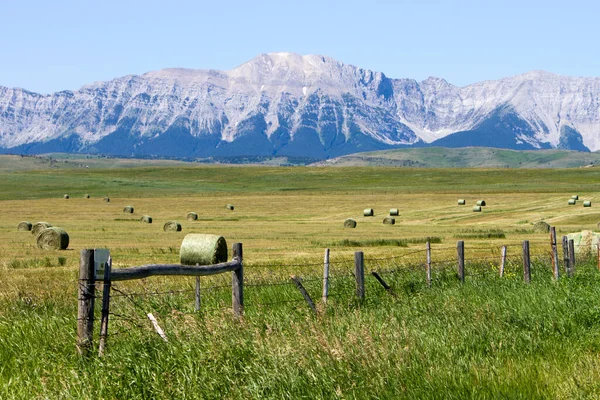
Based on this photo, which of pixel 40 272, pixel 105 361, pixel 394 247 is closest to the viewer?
pixel 105 361

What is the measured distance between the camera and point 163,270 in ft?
40.0

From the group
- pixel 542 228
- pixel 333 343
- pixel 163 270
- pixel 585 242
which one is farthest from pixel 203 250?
pixel 542 228

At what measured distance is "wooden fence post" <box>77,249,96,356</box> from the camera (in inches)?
442

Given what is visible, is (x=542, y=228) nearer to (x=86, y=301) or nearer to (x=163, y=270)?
(x=163, y=270)

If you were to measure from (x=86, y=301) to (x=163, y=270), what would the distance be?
1.28m

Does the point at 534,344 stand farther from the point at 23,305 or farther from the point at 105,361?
the point at 23,305

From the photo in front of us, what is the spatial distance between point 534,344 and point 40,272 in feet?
71.6

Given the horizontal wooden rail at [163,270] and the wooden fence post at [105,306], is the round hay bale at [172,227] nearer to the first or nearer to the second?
the horizontal wooden rail at [163,270]

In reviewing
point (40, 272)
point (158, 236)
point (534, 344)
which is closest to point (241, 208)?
point (158, 236)

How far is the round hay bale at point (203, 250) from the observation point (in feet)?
111

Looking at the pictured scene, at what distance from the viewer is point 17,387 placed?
10711 millimetres

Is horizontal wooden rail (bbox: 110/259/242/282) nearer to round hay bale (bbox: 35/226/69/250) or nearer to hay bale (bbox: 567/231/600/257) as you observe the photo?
hay bale (bbox: 567/231/600/257)

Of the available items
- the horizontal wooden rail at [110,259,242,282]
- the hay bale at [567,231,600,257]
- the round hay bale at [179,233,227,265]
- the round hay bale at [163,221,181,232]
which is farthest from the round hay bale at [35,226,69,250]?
the horizontal wooden rail at [110,259,242,282]

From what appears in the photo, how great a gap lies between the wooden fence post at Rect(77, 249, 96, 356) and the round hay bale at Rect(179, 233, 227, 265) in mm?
22155
